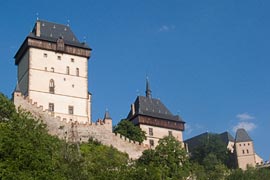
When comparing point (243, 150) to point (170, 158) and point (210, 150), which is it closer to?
point (210, 150)

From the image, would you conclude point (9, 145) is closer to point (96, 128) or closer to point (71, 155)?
point (71, 155)

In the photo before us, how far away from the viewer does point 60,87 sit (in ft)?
236

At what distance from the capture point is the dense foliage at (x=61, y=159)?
34781mm

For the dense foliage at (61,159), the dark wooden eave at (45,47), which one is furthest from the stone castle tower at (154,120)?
the dense foliage at (61,159)

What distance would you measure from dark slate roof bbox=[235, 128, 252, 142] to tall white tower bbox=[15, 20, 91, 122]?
35.4 m

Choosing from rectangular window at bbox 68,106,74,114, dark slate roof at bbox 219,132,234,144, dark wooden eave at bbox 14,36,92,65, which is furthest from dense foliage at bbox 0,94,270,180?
dark slate roof at bbox 219,132,234,144

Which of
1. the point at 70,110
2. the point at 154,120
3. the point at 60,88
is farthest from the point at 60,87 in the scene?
the point at 154,120

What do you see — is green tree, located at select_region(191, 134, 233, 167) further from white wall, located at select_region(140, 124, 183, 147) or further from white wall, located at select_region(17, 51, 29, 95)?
white wall, located at select_region(17, 51, 29, 95)

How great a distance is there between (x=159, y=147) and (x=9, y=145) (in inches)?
1064

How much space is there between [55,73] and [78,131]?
438 inches

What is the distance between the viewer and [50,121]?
64125mm

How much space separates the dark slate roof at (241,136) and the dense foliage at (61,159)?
117 ft

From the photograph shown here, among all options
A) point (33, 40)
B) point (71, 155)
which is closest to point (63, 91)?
point (33, 40)

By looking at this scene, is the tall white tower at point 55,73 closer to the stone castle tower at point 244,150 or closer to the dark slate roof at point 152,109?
the dark slate roof at point 152,109
